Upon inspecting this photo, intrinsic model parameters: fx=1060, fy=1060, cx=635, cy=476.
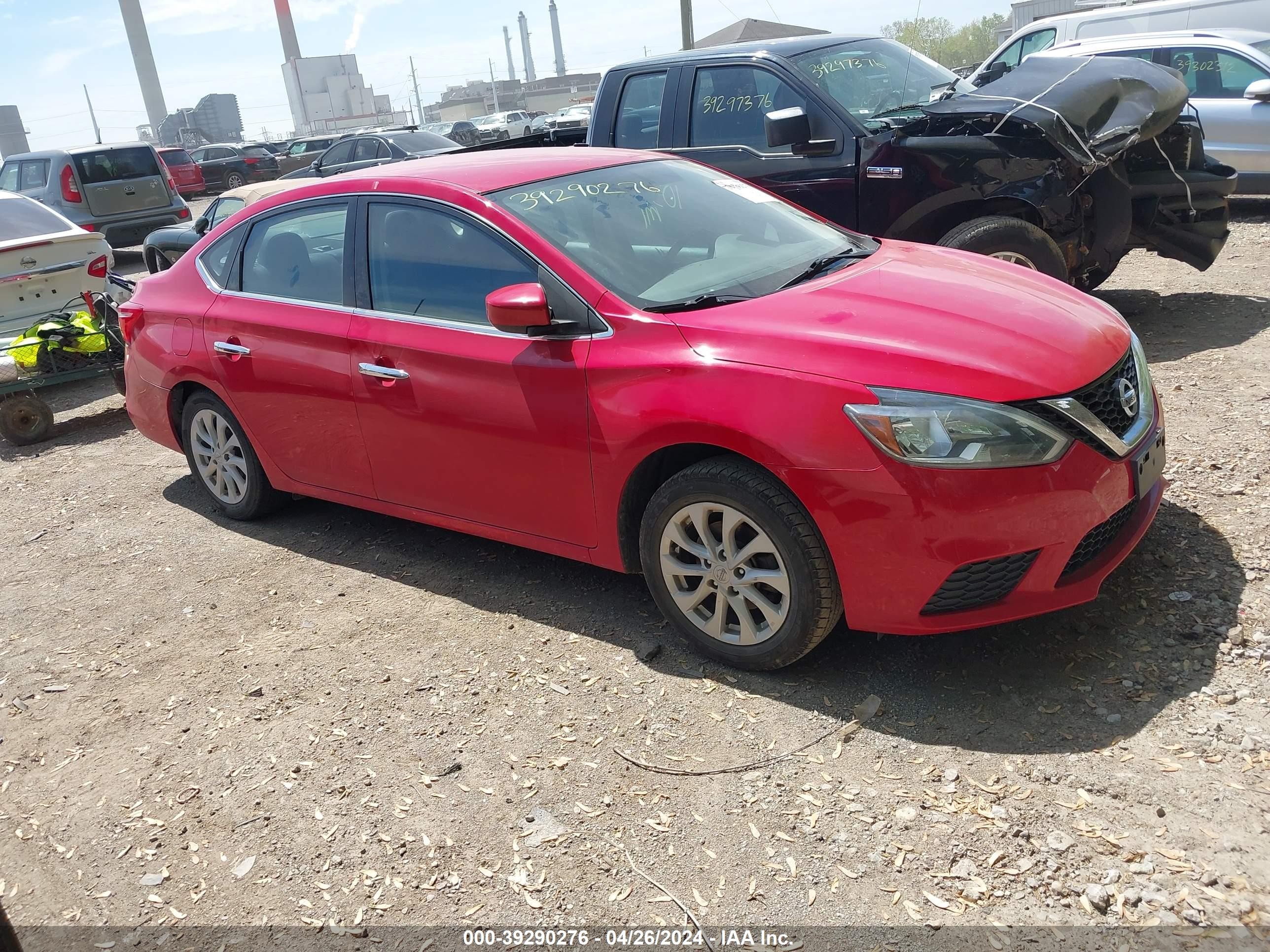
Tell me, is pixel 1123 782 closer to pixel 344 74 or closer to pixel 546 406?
pixel 546 406

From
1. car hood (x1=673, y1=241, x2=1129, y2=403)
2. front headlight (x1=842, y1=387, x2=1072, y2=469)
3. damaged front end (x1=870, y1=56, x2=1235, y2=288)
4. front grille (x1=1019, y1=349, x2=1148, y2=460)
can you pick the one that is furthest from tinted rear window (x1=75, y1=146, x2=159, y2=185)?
front grille (x1=1019, y1=349, x2=1148, y2=460)

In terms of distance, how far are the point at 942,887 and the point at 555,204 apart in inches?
111

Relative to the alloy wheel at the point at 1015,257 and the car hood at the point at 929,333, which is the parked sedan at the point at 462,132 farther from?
the car hood at the point at 929,333

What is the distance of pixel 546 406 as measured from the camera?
12.7 feet

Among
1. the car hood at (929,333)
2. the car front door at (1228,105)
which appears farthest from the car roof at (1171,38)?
the car hood at (929,333)

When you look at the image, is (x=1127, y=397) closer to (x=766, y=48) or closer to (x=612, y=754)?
(x=612, y=754)

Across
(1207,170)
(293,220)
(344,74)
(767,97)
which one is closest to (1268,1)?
(1207,170)

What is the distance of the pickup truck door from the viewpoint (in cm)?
671

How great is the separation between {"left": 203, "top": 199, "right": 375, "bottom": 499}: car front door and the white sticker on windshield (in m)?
1.66

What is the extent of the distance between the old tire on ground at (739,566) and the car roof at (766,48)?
14.4ft

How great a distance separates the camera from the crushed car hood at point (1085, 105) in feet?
20.2

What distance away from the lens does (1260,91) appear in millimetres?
10219

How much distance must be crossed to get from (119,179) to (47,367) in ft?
31.9

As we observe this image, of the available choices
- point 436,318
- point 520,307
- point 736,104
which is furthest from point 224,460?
point 736,104
